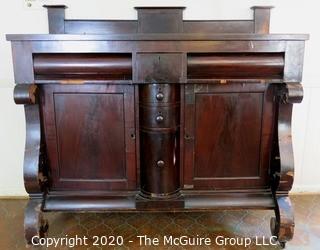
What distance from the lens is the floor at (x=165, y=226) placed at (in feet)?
5.41

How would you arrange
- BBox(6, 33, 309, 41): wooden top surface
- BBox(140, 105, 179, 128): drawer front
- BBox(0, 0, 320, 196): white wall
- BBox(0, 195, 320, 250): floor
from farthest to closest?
BBox(0, 0, 320, 196): white wall < BBox(0, 195, 320, 250): floor < BBox(140, 105, 179, 128): drawer front < BBox(6, 33, 309, 41): wooden top surface

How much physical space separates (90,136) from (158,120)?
0.38m

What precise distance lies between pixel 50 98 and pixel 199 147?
2.65ft

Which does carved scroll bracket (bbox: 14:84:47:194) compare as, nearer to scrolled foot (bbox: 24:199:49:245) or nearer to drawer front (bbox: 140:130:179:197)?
scrolled foot (bbox: 24:199:49:245)

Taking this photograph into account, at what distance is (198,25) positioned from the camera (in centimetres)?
176

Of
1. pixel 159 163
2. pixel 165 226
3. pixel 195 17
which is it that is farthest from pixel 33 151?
pixel 195 17

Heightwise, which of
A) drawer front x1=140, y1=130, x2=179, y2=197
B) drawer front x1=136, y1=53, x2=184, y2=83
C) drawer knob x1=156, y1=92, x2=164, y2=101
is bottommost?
drawer front x1=140, y1=130, x2=179, y2=197

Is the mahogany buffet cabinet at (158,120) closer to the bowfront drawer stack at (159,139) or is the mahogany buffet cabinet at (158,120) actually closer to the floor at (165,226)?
the bowfront drawer stack at (159,139)

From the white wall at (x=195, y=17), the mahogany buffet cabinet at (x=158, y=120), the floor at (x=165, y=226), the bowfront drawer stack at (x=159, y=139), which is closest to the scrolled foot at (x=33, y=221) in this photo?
the mahogany buffet cabinet at (x=158, y=120)

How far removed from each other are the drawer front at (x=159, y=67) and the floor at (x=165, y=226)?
0.90m

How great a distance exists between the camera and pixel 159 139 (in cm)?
148

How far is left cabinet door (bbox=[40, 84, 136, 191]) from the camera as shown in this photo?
1.49 m

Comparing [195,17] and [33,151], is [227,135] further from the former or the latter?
[33,151]

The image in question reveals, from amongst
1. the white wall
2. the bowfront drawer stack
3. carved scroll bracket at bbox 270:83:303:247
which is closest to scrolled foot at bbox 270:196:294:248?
carved scroll bracket at bbox 270:83:303:247
